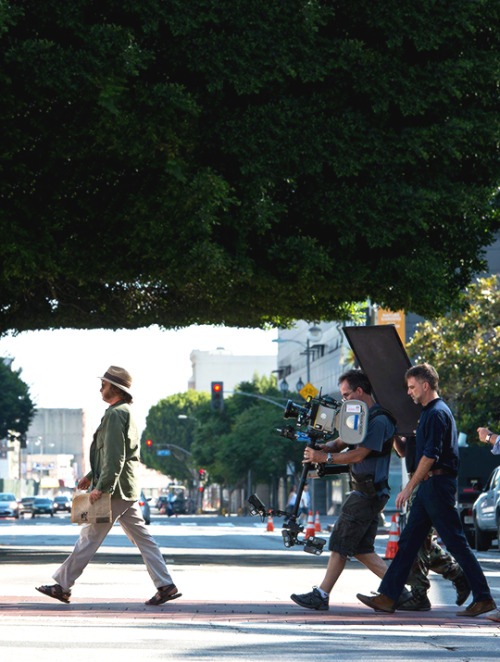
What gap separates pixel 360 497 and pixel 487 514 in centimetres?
1674

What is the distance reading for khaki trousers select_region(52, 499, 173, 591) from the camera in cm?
1051

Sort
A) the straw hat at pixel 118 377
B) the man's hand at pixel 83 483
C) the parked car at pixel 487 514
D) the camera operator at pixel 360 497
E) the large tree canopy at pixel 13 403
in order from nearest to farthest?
1. the camera operator at pixel 360 497
2. the straw hat at pixel 118 377
3. the man's hand at pixel 83 483
4. the parked car at pixel 487 514
5. the large tree canopy at pixel 13 403

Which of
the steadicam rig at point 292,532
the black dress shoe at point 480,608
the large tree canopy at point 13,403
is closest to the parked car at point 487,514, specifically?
the steadicam rig at point 292,532

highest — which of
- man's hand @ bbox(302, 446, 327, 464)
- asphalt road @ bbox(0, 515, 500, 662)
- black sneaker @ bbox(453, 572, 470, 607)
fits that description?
man's hand @ bbox(302, 446, 327, 464)

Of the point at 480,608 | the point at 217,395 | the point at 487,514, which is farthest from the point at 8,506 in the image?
the point at 480,608

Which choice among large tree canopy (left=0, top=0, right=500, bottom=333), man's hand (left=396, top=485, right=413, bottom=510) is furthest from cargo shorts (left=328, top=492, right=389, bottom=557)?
large tree canopy (left=0, top=0, right=500, bottom=333)

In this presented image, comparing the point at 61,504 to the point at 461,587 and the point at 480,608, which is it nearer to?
the point at 461,587

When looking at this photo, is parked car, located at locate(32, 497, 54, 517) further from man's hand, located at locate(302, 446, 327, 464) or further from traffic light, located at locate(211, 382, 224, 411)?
man's hand, located at locate(302, 446, 327, 464)

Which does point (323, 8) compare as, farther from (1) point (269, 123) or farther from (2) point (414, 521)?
(2) point (414, 521)

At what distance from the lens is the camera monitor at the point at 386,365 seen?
1233 cm

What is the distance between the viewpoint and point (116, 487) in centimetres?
1056

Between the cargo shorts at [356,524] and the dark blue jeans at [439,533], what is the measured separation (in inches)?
10.2

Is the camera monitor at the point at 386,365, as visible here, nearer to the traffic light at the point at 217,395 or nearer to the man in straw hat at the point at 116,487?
the man in straw hat at the point at 116,487

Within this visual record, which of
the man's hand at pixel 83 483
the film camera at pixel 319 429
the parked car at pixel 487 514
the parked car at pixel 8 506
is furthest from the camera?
the parked car at pixel 8 506
